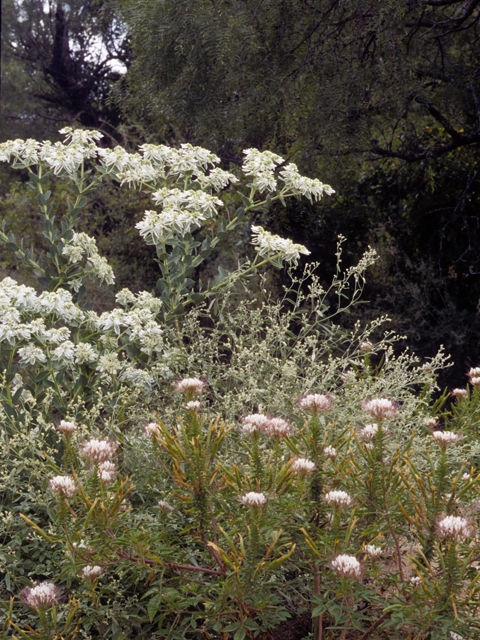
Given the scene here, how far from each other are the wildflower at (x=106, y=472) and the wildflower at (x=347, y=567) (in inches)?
24.4

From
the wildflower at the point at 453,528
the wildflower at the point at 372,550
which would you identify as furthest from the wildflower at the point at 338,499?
the wildflower at the point at 453,528

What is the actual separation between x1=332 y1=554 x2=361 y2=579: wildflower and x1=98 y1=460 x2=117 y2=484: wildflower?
0.62 m

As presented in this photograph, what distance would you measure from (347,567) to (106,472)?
0.67 metres

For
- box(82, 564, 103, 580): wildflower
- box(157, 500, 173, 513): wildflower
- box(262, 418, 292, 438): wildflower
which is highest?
box(262, 418, 292, 438): wildflower

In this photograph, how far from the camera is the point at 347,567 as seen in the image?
1.33 meters

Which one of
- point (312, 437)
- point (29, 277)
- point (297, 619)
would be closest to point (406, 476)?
point (312, 437)

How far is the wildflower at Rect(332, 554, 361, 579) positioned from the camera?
4.36ft

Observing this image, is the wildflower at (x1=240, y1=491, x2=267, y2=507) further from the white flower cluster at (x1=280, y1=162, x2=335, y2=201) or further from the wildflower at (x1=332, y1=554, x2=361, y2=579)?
the white flower cluster at (x1=280, y1=162, x2=335, y2=201)

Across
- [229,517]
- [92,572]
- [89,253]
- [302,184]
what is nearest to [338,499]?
[229,517]

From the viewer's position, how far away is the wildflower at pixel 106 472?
1564mm

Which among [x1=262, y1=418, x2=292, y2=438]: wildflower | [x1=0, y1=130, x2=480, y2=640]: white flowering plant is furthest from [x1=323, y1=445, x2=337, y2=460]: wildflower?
[x1=262, y1=418, x2=292, y2=438]: wildflower

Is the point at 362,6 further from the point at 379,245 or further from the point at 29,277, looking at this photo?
the point at 29,277

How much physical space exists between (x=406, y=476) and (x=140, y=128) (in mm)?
6532

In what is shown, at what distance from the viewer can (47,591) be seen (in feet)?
4.68
